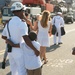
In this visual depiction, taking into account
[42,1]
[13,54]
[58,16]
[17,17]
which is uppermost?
[17,17]

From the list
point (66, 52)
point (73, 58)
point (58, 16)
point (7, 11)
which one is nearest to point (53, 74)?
point (73, 58)

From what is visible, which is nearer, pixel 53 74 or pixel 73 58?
pixel 53 74

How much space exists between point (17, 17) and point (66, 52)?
22.4 ft

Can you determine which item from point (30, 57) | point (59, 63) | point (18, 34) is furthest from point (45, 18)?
point (18, 34)

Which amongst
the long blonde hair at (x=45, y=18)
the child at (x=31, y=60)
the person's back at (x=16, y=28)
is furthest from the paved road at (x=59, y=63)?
the person's back at (x=16, y=28)

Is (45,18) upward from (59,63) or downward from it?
upward

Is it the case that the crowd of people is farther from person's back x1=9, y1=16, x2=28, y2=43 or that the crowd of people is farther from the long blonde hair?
the long blonde hair

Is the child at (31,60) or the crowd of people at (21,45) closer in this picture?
the crowd of people at (21,45)

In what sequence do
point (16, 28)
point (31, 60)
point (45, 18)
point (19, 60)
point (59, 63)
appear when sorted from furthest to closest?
point (59, 63)
point (45, 18)
point (31, 60)
point (19, 60)
point (16, 28)

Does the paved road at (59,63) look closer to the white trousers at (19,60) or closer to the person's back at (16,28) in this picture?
the white trousers at (19,60)

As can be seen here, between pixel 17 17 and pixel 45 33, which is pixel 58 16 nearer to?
pixel 45 33

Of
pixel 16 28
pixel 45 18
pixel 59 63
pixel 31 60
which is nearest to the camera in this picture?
pixel 16 28

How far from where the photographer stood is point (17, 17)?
501 cm

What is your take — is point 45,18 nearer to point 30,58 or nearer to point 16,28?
point 30,58
